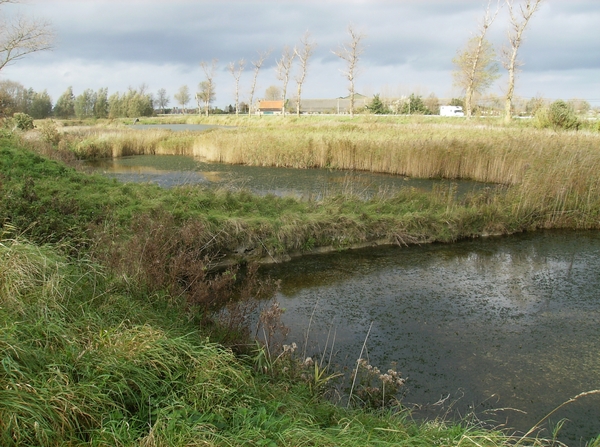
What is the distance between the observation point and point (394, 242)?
27.5 feet

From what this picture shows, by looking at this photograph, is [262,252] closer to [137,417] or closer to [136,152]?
[137,417]

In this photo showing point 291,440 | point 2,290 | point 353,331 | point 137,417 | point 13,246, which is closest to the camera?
point 291,440

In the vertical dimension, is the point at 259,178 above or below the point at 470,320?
above

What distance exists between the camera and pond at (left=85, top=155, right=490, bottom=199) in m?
11.9

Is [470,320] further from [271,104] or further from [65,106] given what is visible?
[271,104]

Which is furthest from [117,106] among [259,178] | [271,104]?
[259,178]

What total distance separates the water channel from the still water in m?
0.01

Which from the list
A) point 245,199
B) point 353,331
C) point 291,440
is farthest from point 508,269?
point 291,440

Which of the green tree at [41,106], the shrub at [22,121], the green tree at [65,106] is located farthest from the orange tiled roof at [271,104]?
the shrub at [22,121]

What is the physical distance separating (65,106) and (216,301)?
209 feet

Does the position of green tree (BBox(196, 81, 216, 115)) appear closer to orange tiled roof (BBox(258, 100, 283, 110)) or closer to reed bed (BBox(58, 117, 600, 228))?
orange tiled roof (BBox(258, 100, 283, 110))

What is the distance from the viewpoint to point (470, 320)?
5.27 meters

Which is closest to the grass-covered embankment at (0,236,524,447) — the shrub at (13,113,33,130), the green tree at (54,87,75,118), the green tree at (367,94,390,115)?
the shrub at (13,113,33,130)

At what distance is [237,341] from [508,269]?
4.94 meters
